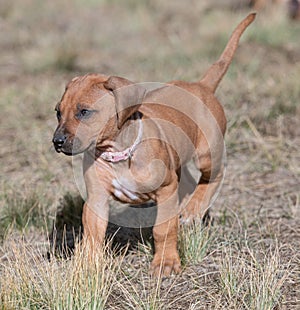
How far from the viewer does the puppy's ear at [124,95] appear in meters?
3.58

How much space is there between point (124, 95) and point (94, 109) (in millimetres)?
170

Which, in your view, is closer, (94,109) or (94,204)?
(94,109)

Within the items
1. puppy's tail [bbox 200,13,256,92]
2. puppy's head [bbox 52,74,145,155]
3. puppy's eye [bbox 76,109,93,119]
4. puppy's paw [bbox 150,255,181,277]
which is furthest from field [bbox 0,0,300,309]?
puppy's tail [bbox 200,13,256,92]

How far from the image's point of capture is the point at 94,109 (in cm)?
359

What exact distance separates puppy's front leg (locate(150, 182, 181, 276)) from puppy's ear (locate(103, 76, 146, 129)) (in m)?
0.51

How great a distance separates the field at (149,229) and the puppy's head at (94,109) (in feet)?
1.84

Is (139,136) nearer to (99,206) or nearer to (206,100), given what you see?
(99,206)

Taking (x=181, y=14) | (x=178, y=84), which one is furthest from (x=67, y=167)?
(x=181, y=14)

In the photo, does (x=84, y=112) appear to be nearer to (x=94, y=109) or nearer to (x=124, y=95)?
(x=94, y=109)

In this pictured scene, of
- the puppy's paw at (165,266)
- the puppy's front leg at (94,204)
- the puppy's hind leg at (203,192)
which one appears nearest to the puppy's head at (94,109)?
the puppy's front leg at (94,204)

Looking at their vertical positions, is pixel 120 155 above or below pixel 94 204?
above

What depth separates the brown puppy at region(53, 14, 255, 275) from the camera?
357cm

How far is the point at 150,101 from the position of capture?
4285mm

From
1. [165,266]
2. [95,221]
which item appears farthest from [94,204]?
[165,266]
